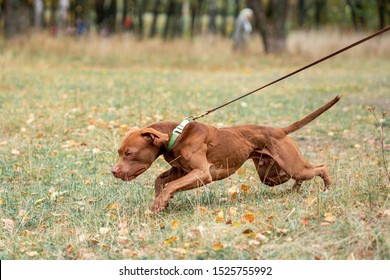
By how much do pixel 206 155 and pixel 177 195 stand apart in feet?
2.42

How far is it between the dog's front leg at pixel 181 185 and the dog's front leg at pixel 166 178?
30 cm

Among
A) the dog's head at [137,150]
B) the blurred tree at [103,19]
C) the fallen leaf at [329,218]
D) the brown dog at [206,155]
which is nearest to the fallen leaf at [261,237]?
the fallen leaf at [329,218]

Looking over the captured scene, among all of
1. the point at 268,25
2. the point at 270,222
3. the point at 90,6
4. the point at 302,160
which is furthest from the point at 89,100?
the point at 90,6

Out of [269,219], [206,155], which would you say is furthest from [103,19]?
[269,219]

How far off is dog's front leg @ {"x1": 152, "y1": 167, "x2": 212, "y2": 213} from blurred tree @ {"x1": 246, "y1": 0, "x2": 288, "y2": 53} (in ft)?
66.0

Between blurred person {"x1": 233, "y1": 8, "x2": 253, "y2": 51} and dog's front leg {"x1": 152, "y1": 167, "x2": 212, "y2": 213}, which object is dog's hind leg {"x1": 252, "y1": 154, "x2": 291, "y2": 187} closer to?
dog's front leg {"x1": 152, "y1": 167, "x2": 212, "y2": 213}

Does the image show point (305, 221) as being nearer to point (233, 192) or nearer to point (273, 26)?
point (233, 192)

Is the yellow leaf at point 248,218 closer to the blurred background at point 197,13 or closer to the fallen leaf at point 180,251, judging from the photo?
the fallen leaf at point 180,251

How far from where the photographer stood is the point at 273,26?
24969 millimetres

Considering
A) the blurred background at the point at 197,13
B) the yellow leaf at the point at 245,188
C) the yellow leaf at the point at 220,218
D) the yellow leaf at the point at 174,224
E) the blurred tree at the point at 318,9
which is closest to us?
the yellow leaf at the point at 174,224

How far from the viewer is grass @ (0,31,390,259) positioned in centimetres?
452

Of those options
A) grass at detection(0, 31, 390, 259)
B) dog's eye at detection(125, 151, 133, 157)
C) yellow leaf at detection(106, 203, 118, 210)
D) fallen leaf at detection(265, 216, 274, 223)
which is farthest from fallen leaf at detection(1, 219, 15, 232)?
fallen leaf at detection(265, 216, 274, 223)

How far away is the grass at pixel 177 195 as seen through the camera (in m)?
4.52

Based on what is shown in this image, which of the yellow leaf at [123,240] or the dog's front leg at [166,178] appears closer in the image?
the yellow leaf at [123,240]
